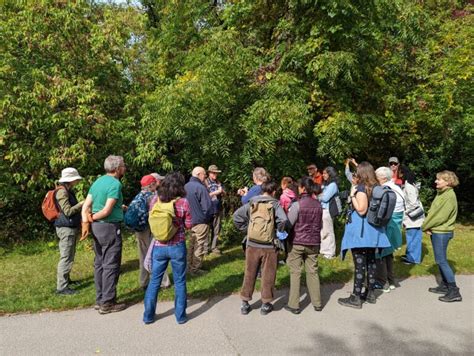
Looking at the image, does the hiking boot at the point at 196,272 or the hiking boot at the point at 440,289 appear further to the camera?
the hiking boot at the point at 196,272

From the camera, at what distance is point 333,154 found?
8.12 m

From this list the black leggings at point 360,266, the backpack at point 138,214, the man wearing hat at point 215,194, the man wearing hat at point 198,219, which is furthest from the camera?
the man wearing hat at point 215,194

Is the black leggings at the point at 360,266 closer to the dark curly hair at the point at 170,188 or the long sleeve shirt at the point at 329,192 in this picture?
the long sleeve shirt at the point at 329,192

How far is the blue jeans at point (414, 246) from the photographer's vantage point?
662 cm

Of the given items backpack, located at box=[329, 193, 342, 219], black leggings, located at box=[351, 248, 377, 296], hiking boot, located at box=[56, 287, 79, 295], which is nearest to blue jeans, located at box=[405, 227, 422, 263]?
backpack, located at box=[329, 193, 342, 219]

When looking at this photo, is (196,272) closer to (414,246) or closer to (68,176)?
(68,176)

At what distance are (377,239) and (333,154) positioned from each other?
362 cm

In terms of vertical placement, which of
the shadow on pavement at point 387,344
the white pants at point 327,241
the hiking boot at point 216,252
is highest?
the white pants at point 327,241

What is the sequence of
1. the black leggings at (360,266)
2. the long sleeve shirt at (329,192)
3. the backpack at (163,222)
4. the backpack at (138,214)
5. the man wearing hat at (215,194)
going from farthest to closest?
the man wearing hat at (215,194)
the long sleeve shirt at (329,192)
the backpack at (138,214)
the black leggings at (360,266)
the backpack at (163,222)

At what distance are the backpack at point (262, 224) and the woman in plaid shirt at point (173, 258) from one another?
2.63 ft

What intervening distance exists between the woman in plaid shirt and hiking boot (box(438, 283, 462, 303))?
3.44m

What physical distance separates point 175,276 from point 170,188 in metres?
1.03

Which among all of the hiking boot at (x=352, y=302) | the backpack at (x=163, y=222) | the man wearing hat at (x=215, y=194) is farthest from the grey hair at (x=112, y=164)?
the hiking boot at (x=352, y=302)

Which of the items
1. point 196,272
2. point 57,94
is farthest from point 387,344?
point 57,94
